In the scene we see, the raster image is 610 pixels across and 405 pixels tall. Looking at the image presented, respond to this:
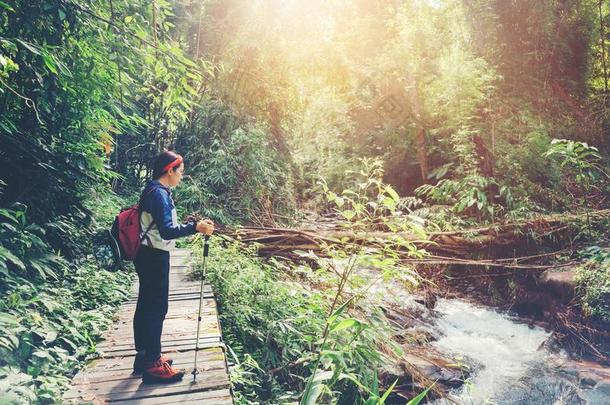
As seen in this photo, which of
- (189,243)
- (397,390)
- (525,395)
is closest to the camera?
(397,390)

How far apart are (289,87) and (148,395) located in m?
12.9

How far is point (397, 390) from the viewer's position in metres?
6.07

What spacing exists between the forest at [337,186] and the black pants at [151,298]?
2.19 ft

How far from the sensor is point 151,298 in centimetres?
381

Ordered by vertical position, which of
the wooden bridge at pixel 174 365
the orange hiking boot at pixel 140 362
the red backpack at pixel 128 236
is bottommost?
the wooden bridge at pixel 174 365

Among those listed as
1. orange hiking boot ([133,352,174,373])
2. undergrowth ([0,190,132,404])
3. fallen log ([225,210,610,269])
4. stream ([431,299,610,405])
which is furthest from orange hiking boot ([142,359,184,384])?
fallen log ([225,210,610,269])

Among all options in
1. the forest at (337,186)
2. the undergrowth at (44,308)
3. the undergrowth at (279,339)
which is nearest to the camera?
the undergrowth at (44,308)

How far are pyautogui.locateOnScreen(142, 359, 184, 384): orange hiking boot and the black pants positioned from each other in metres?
0.08

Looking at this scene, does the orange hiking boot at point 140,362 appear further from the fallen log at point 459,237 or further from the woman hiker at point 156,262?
the fallen log at point 459,237

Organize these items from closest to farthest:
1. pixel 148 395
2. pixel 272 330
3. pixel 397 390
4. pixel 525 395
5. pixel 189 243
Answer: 1. pixel 148 395
2. pixel 272 330
3. pixel 397 390
4. pixel 525 395
5. pixel 189 243

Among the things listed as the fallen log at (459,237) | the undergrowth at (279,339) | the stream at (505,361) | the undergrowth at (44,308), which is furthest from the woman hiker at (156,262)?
the fallen log at (459,237)

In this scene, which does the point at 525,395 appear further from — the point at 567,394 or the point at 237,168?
the point at 237,168

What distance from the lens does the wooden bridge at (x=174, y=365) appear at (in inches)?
133

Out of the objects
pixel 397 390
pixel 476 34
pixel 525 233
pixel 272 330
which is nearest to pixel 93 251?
pixel 272 330
